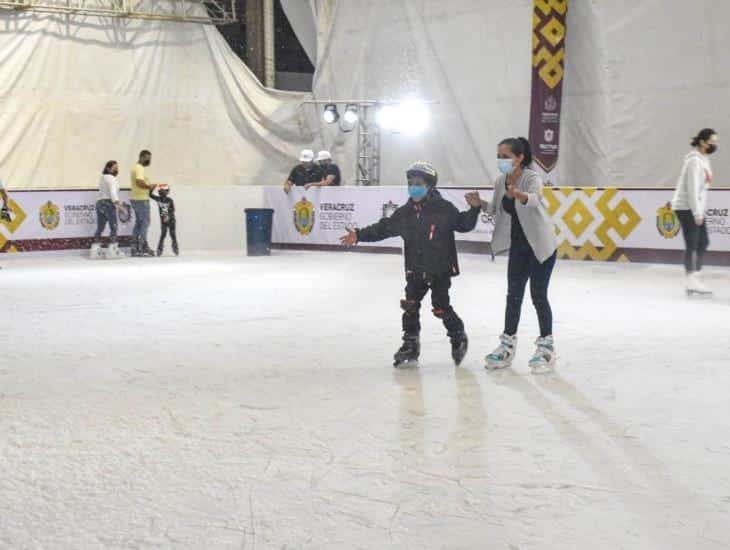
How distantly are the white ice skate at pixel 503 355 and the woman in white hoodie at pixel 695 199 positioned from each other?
A: 161 inches

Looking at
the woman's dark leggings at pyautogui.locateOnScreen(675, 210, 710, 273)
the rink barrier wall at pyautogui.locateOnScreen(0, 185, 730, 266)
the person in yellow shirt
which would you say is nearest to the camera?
the woman's dark leggings at pyautogui.locateOnScreen(675, 210, 710, 273)

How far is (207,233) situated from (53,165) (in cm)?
454

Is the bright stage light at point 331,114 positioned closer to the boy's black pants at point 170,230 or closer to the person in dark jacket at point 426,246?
the boy's black pants at point 170,230

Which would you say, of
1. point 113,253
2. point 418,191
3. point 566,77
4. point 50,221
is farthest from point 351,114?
point 418,191

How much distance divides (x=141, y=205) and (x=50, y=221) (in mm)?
1469

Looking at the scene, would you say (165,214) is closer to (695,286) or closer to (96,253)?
(96,253)

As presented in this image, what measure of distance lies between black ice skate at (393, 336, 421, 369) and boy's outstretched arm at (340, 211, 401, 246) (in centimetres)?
69

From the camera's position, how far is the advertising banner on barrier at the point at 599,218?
13.7m

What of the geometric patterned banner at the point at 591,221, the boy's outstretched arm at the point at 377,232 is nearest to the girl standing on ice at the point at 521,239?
the boy's outstretched arm at the point at 377,232

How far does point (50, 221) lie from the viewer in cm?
1633

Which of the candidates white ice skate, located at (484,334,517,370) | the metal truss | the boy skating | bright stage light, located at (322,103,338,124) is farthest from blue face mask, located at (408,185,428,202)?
the metal truss

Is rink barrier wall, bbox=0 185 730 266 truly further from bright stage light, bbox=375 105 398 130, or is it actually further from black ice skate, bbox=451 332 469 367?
black ice skate, bbox=451 332 469 367

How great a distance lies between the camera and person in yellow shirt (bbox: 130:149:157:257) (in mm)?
16109

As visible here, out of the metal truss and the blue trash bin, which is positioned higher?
the metal truss
